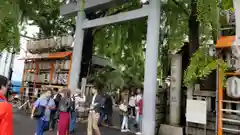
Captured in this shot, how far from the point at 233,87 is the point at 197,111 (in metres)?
1.21

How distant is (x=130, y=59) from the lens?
1183 cm

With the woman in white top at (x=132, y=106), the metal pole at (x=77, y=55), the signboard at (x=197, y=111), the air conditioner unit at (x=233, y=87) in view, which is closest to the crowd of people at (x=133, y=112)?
the woman in white top at (x=132, y=106)

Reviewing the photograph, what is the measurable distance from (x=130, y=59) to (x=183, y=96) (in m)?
4.58

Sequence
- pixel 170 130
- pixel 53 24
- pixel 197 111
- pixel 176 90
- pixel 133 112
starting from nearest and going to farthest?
1. pixel 197 111
2. pixel 170 130
3. pixel 176 90
4. pixel 133 112
5. pixel 53 24

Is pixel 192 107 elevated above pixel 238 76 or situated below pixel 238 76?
below

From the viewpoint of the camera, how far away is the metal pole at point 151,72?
6.41 m

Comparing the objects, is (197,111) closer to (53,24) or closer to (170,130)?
(170,130)

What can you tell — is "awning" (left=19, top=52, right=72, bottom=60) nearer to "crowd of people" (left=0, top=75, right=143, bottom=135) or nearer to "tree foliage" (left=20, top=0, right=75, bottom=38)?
"tree foliage" (left=20, top=0, right=75, bottom=38)

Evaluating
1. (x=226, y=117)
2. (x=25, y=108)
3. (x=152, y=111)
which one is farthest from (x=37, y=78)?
(x=226, y=117)

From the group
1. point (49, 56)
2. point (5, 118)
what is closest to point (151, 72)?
point (5, 118)

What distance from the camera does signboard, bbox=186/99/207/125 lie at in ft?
19.8

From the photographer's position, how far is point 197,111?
6176 mm

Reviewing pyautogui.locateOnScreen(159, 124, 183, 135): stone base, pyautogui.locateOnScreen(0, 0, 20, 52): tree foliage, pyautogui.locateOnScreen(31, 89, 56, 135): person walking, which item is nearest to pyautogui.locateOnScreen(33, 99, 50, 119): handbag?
pyautogui.locateOnScreen(31, 89, 56, 135): person walking

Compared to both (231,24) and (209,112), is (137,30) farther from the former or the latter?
(209,112)
